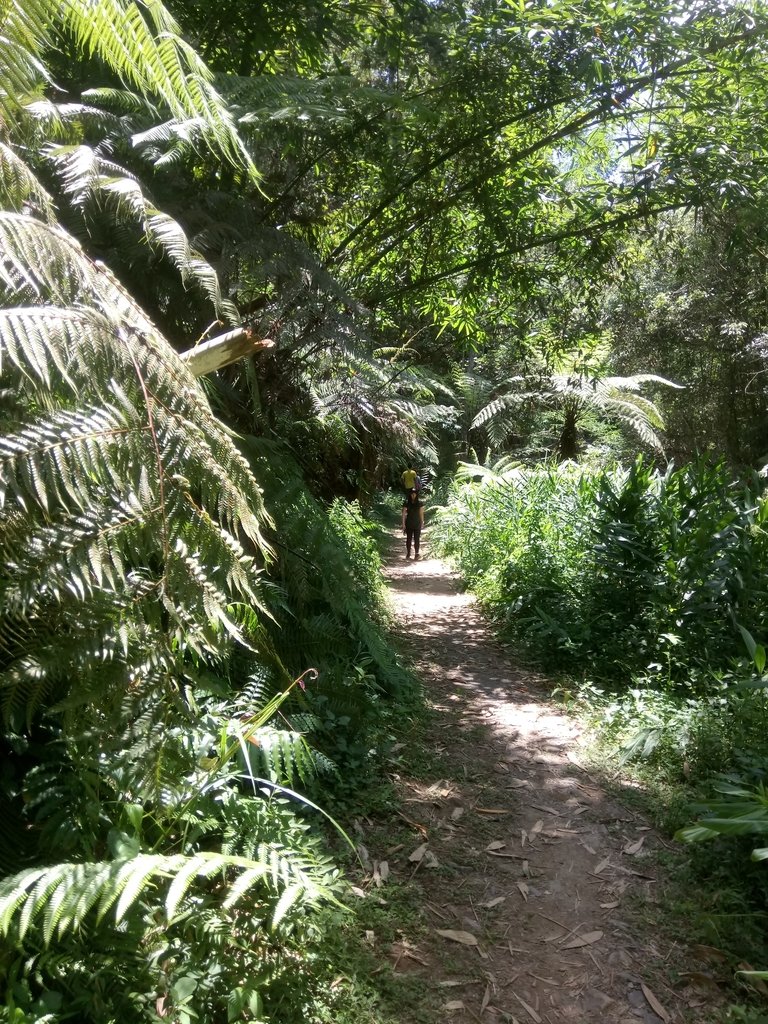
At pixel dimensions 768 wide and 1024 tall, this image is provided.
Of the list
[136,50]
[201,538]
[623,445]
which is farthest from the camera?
[623,445]

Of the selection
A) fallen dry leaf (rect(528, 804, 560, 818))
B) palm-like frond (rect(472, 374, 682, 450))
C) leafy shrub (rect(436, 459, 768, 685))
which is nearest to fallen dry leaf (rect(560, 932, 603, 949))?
fallen dry leaf (rect(528, 804, 560, 818))

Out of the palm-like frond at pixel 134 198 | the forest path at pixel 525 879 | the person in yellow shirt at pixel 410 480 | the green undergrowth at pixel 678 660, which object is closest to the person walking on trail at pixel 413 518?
the person in yellow shirt at pixel 410 480

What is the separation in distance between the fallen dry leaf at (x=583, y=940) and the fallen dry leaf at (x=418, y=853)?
670mm

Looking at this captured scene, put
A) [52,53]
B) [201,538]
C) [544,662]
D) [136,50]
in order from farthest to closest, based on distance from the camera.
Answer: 1. [544,662]
2. [52,53]
3. [136,50]
4. [201,538]

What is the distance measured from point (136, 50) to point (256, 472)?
1460 mm

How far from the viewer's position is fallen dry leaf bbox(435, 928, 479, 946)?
2.61 metres

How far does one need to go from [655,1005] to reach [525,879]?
2.39 ft

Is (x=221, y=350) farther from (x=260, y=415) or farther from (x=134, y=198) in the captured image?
(x=260, y=415)

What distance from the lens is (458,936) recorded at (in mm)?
2633

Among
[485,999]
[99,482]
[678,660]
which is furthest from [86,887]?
[678,660]

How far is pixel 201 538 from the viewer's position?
4.26 ft

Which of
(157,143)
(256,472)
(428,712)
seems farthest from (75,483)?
(428,712)

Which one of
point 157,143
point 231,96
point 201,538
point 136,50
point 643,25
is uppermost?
point 643,25

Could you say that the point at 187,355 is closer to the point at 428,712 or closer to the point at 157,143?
the point at 157,143
